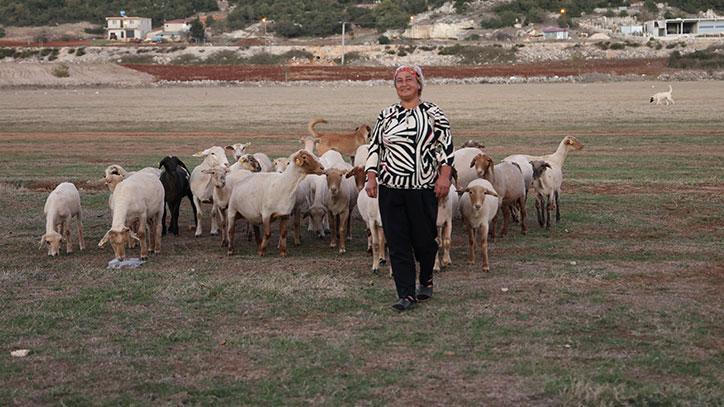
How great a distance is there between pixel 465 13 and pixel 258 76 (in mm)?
75176

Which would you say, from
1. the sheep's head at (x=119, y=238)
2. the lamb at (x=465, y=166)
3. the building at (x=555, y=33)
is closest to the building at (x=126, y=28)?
the building at (x=555, y=33)

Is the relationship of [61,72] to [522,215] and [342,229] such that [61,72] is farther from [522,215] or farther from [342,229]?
[342,229]

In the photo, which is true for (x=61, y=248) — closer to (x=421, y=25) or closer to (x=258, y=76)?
(x=258, y=76)

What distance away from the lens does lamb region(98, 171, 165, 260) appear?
495 inches

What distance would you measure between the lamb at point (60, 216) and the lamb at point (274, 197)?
2140mm

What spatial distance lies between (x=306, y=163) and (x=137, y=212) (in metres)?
2.22

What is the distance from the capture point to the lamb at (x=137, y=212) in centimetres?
1257

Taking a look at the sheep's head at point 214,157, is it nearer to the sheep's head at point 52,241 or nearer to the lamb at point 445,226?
the sheep's head at point 52,241

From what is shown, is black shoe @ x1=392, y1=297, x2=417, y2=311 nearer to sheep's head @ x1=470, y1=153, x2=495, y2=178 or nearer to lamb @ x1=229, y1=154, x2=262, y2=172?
sheep's head @ x1=470, y1=153, x2=495, y2=178

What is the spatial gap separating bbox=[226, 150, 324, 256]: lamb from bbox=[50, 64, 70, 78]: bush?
230 ft

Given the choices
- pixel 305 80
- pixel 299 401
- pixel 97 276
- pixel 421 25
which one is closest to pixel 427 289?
pixel 299 401

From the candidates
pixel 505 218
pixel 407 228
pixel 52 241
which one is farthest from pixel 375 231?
pixel 52 241

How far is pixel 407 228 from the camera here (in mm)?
9797

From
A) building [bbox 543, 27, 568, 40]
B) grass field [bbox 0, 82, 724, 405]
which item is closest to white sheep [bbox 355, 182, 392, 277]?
grass field [bbox 0, 82, 724, 405]
